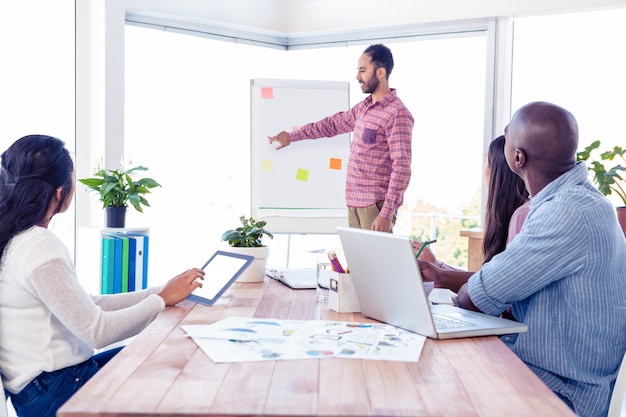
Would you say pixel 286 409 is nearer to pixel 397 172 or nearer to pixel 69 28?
pixel 397 172

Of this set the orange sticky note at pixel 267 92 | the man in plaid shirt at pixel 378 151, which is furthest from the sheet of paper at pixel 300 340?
the orange sticky note at pixel 267 92

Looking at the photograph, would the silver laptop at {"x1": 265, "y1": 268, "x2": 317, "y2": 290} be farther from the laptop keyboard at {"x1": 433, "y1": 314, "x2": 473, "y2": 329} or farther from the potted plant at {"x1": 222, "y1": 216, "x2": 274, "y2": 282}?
the laptop keyboard at {"x1": 433, "y1": 314, "x2": 473, "y2": 329}

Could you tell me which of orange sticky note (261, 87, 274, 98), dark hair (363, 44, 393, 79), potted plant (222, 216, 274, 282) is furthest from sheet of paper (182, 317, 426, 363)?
orange sticky note (261, 87, 274, 98)

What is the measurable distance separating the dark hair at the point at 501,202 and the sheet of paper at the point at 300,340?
780 mm

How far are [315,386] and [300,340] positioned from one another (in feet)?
0.91

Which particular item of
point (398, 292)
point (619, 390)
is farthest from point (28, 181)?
point (619, 390)

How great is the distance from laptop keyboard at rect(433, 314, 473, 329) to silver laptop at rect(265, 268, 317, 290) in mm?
540

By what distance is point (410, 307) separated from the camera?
4.69 ft

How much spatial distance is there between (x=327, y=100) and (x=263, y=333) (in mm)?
3061

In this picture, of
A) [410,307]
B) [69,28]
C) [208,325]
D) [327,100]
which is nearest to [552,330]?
[410,307]

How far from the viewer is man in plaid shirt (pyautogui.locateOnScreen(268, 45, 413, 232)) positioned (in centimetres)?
368

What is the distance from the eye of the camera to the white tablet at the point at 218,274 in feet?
5.74

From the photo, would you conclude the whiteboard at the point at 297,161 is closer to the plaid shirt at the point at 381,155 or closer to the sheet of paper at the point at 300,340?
the plaid shirt at the point at 381,155

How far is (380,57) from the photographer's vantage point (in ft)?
12.7
